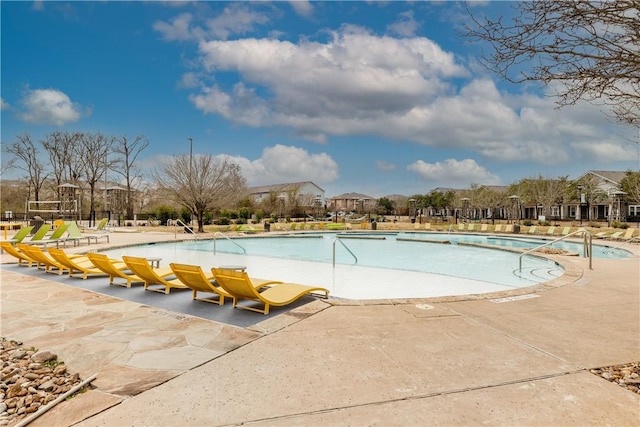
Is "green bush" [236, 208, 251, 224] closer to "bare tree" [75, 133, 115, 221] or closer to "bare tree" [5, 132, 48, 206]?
"bare tree" [75, 133, 115, 221]

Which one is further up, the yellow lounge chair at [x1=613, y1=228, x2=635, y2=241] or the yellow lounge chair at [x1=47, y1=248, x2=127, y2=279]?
the yellow lounge chair at [x1=613, y1=228, x2=635, y2=241]

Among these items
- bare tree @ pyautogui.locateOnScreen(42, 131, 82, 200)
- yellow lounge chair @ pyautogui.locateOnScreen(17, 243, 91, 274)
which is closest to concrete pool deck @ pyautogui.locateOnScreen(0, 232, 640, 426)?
yellow lounge chair @ pyautogui.locateOnScreen(17, 243, 91, 274)

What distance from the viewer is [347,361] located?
3.86 m

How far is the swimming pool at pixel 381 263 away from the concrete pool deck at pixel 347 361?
337cm

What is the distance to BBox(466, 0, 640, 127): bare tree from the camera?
3.12 m

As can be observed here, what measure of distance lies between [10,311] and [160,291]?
233 cm

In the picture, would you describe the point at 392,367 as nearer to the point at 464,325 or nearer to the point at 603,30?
the point at 464,325

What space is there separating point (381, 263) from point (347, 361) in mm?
10712

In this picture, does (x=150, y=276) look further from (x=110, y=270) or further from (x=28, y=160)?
(x=28, y=160)

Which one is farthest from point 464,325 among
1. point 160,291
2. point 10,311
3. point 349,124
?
point 349,124

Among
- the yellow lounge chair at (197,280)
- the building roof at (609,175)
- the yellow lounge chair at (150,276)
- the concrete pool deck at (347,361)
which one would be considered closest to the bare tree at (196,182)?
the yellow lounge chair at (150,276)

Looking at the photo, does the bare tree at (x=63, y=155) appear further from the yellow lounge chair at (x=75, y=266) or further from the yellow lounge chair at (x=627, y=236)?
the yellow lounge chair at (x=627, y=236)

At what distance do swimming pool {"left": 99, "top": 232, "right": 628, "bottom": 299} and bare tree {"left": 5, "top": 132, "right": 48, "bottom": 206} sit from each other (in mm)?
31984

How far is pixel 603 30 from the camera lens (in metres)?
3.29
